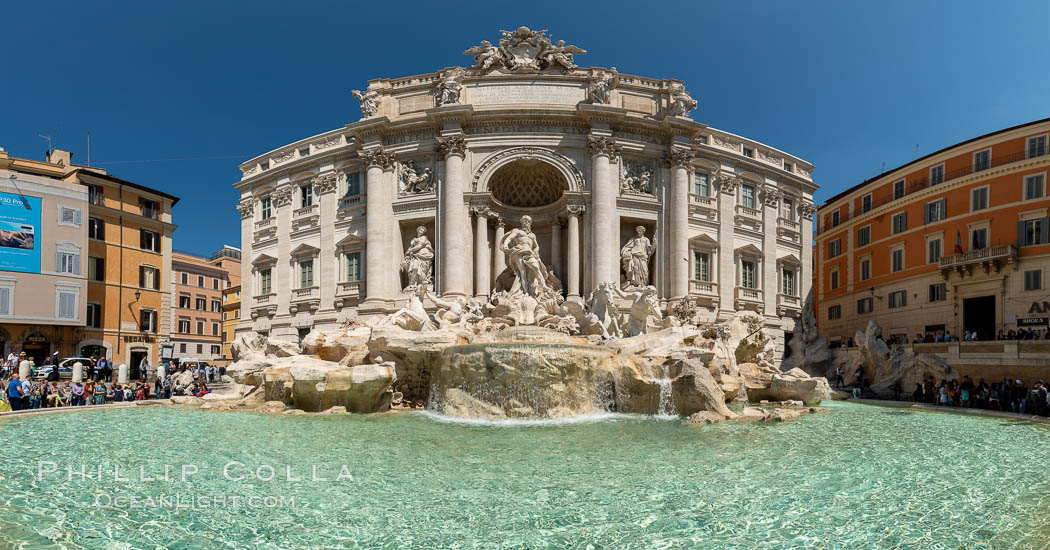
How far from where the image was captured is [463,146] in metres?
24.8

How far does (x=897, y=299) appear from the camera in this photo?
98.6ft

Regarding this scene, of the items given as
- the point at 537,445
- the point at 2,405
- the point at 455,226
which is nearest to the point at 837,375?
the point at 455,226

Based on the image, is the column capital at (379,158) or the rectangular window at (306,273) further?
the rectangular window at (306,273)

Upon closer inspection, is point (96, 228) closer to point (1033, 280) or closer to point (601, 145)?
point (601, 145)

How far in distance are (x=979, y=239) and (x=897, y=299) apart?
16.2ft

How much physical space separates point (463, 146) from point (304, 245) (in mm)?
10256

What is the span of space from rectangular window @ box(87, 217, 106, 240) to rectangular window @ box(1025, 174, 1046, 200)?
47075 millimetres

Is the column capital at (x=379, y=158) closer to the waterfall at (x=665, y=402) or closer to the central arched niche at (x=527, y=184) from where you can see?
the central arched niche at (x=527, y=184)

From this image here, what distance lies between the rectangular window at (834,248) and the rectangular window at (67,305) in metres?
44.7

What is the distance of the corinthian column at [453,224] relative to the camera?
24.1m

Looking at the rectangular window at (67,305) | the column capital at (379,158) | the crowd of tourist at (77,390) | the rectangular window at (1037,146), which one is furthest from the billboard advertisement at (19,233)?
the rectangular window at (1037,146)

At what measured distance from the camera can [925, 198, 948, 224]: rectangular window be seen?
2820 centimetres

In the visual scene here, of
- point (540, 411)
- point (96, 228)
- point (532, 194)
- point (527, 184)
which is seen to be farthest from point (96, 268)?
point (540, 411)

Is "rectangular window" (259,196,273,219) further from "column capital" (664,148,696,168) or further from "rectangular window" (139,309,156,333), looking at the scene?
Answer: "column capital" (664,148,696,168)
